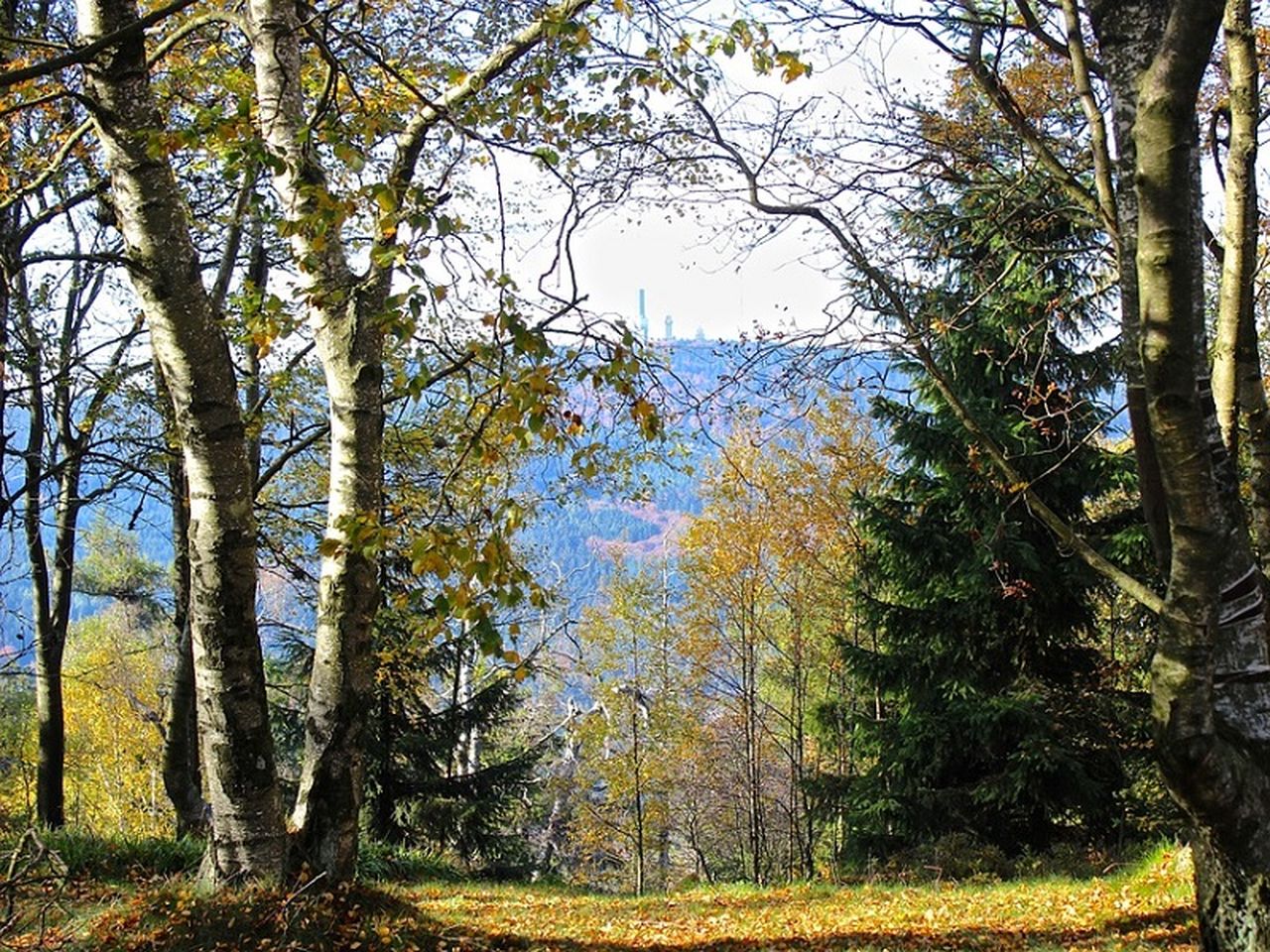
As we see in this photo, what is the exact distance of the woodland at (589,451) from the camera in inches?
117

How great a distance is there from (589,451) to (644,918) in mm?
5882

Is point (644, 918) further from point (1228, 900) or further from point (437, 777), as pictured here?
point (437, 777)

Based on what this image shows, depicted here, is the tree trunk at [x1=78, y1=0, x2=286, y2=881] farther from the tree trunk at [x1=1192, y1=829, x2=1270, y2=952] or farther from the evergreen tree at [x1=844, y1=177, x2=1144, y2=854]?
the evergreen tree at [x1=844, y1=177, x2=1144, y2=854]

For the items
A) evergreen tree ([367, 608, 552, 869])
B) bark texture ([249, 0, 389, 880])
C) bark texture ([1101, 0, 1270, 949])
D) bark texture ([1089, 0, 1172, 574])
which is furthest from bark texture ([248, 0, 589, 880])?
evergreen tree ([367, 608, 552, 869])

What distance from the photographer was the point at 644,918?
7469mm

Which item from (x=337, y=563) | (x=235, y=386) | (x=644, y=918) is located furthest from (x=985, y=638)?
(x=235, y=386)

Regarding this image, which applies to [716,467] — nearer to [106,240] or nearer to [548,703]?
[106,240]

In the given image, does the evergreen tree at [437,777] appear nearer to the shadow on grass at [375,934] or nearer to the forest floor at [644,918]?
the forest floor at [644,918]

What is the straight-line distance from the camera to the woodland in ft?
9.72

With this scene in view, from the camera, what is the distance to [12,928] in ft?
10.6

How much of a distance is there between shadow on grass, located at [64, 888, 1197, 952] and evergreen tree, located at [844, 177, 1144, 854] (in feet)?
15.8

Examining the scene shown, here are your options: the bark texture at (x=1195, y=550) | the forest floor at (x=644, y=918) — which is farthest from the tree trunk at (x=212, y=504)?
the bark texture at (x=1195, y=550)

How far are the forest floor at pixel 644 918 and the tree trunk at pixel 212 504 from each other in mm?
289

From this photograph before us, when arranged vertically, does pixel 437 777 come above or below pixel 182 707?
below
